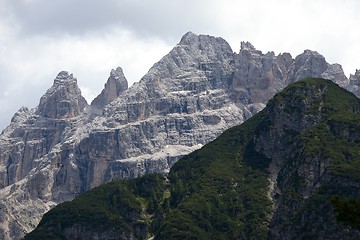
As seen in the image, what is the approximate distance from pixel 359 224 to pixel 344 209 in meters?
3.60

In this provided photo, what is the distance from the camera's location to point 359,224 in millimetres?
162000

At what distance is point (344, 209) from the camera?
163m
